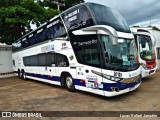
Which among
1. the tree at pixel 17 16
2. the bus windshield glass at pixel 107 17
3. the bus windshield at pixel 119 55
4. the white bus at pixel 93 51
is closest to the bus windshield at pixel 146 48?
the white bus at pixel 93 51

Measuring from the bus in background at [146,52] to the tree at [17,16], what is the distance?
449 inches

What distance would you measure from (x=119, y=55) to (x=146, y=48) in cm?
466

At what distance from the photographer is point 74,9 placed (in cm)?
738

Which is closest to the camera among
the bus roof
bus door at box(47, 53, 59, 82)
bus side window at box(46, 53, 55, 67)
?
the bus roof

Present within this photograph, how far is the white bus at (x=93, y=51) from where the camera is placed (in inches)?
232

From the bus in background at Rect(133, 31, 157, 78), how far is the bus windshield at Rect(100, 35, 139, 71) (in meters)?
3.02

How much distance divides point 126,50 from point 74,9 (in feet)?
9.98

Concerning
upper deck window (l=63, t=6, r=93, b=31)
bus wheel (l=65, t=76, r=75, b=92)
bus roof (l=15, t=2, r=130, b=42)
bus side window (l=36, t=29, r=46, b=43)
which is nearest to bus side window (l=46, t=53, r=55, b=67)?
bus side window (l=36, t=29, r=46, b=43)

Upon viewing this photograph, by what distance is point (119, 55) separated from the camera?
608 cm

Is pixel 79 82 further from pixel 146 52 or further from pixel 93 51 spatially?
pixel 146 52

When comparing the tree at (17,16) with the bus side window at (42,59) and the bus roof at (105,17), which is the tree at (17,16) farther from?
the bus roof at (105,17)

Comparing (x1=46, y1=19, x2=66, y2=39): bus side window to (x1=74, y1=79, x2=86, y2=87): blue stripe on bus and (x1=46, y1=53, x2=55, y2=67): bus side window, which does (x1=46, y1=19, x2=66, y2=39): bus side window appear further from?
(x1=74, y1=79, x2=86, y2=87): blue stripe on bus

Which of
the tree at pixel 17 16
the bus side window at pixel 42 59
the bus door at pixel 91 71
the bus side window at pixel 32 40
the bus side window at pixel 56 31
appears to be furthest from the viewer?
the tree at pixel 17 16

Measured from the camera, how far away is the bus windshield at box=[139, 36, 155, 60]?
31.6 feet
